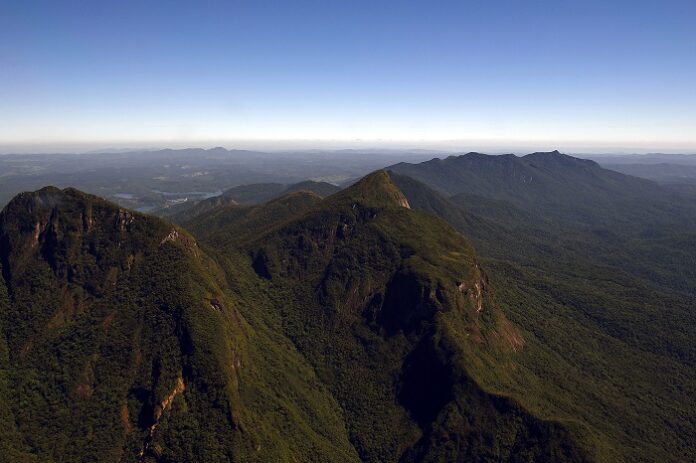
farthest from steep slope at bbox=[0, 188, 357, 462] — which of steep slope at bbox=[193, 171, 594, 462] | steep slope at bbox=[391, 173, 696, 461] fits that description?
steep slope at bbox=[391, 173, 696, 461]

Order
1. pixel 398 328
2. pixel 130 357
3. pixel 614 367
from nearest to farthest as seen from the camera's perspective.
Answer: pixel 130 357, pixel 398 328, pixel 614 367

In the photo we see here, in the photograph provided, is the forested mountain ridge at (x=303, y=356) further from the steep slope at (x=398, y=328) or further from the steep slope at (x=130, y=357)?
the steep slope at (x=398, y=328)

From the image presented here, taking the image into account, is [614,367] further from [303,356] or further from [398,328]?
[303,356]

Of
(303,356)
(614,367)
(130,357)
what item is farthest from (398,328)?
(614,367)

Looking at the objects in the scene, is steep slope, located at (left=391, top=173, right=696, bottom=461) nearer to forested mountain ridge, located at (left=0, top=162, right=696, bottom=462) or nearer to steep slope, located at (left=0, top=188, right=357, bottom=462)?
forested mountain ridge, located at (left=0, top=162, right=696, bottom=462)

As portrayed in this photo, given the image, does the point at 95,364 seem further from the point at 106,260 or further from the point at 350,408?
the point at 350,408

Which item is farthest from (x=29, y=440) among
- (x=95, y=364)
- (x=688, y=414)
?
(x=688, y=414)
